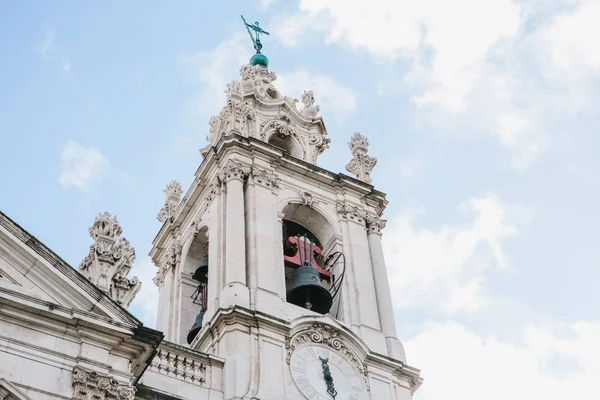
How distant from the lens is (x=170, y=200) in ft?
106

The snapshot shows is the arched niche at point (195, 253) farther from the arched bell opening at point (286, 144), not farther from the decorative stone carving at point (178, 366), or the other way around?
the decorative stone carving at point (178, 366)

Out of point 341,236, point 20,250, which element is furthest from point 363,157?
point 20,250

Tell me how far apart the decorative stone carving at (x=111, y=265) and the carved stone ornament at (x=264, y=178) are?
7150mm

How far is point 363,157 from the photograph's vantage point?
32.1 metres

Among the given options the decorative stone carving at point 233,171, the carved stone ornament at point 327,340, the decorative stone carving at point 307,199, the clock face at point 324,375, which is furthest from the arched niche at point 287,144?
the clock face at point 324,375

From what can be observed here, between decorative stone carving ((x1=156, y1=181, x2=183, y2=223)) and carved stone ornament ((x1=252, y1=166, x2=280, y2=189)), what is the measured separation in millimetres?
3798

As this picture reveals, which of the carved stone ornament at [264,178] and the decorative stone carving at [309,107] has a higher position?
the decorative stone carving at [309,107]

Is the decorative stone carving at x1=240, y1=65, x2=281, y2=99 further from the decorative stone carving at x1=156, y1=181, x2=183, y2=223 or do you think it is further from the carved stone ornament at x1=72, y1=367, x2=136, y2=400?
the carved stone ornament at x1=72, y1=367, x2=136, y2=400

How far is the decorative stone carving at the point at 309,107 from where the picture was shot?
109 feet

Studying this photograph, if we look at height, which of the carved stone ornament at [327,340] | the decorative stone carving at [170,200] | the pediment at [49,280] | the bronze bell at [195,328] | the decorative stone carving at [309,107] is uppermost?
the decorative stone carving at [309,107]

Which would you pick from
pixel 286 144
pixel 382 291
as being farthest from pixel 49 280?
pixel 286 144

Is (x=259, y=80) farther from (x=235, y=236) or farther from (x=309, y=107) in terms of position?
(x=235, y=236)

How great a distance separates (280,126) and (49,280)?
42.3ft

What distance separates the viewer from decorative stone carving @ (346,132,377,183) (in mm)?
31562
